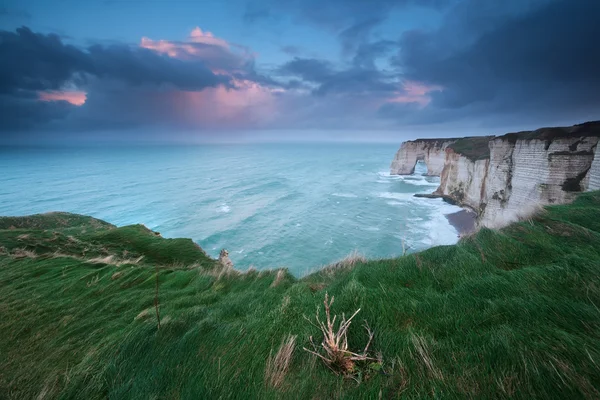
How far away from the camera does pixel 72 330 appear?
126 inches

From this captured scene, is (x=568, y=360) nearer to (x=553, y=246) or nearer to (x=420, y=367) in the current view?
(x=420, y=367)

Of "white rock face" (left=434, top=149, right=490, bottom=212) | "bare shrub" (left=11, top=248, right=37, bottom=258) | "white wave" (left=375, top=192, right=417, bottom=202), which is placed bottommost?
"white wave" (left=375, top=192, right=417, bottom=202)

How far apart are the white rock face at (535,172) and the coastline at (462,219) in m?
4.76

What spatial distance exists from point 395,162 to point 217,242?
59.7 meters

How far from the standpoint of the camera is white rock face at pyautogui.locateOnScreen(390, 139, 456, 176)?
62.1 m

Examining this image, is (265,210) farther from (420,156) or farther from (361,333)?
(420,156)

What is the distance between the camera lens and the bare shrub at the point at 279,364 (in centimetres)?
212

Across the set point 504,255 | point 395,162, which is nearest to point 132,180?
point 395,162

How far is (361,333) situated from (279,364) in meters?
0.92

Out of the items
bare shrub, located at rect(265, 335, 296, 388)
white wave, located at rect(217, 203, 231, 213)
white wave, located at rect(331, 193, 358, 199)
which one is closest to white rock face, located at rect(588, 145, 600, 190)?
bare shrub, located at rect(265, 335, 296, 388)

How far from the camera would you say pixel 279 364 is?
7.51 ft

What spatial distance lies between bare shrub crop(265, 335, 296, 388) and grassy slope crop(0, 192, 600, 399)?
63 mm

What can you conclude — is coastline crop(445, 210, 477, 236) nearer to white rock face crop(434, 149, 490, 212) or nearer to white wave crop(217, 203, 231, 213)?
white rock face crop(434, 149, 490, 212)

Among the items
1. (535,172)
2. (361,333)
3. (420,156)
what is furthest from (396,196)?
(361,333)
